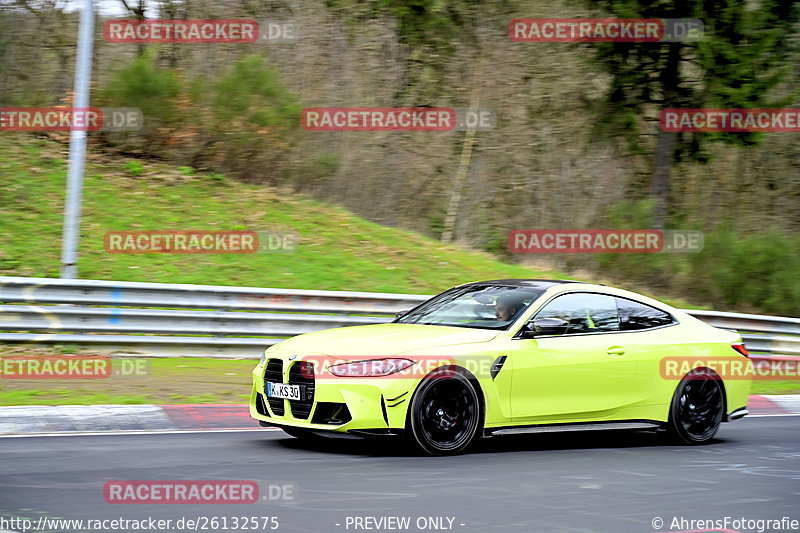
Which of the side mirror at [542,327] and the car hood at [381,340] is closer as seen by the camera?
the car hood at [381,340]

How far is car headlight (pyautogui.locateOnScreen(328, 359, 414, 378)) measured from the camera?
823 cm

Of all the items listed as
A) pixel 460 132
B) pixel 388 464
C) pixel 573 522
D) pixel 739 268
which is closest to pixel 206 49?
pixel 460 132

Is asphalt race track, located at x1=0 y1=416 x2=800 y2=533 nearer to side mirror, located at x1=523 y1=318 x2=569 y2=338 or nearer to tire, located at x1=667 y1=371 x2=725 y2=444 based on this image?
tire, located at x1=667 y1=371 x2=725 y2=444

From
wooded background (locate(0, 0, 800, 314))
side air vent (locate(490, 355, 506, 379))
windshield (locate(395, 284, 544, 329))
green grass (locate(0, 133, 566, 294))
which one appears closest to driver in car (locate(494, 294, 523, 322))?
windshield (locate(395, 284, 544, 329))

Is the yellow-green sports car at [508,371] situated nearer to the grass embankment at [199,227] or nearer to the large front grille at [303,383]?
the large front grille at [303,383]

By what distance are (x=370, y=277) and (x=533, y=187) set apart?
1038cm

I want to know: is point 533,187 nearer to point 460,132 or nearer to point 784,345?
point 460,132

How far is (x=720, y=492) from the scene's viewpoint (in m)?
7.50

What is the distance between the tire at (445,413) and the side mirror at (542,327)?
2.56ft

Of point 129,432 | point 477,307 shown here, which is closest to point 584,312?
point 477,307

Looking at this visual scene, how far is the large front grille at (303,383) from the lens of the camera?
8.38 meters

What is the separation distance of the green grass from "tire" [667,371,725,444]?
827 cm

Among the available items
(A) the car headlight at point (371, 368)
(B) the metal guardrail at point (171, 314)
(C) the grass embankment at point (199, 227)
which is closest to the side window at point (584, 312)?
(A) the car headlight at point (371, 368)

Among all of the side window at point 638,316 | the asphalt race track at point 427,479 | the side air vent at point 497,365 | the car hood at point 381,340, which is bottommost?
the asphalt race track at point 427,479
